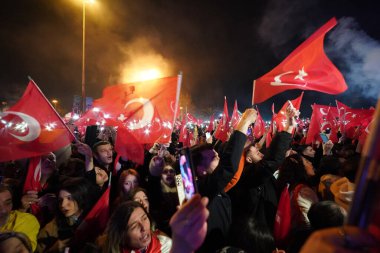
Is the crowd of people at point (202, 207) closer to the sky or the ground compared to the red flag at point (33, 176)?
closer to the ground

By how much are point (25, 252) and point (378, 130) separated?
8.77ft

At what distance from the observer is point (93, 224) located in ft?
9.34

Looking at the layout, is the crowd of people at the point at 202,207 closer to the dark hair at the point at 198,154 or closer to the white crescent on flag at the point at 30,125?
the dark hair at the point at 198,154

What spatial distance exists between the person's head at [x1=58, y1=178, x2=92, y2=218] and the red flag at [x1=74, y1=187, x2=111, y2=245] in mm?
229

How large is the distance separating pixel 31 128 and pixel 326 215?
4211mm

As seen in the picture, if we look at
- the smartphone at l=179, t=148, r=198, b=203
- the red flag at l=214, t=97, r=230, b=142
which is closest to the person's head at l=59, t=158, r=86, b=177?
the smartphone at l=179, t=148, r=198, b=203

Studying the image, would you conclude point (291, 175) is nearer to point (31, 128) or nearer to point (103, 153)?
point (103, 153)

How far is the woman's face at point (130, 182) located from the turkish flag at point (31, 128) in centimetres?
123

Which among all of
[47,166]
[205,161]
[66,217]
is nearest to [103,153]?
[47,166]

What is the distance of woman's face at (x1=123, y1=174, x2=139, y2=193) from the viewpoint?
3.80 meters

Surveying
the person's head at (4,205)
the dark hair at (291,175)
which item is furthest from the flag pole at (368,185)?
the person's head at (4,205)

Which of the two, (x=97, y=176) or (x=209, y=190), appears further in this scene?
(x=97, y=176)

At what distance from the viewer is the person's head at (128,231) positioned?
224 cm

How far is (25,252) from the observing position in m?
2.11
